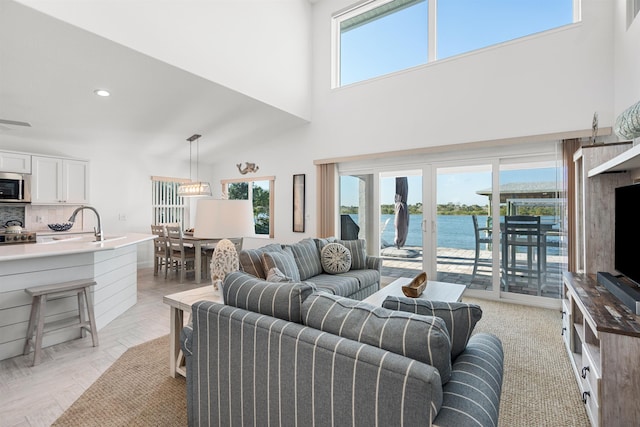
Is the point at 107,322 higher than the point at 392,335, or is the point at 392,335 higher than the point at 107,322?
the point at 392,335

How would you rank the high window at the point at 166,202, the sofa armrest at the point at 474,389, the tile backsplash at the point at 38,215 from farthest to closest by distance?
the high window at the point at 166,202 → the tile backsplash at the point at 38,215 → the sofa armrest at the point at 474,389

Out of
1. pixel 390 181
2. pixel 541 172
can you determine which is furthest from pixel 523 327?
pixel 390 181

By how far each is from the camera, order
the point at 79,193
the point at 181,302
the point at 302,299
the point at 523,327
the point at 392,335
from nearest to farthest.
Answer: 1. the point at 392,335
2. the point at 302,299
3. the point at 181,302
4. the point at 523,327
5. the point at 79,193

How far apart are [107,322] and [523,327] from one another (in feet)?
14.6

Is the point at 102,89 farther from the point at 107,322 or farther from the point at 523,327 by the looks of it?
the point at 523,327

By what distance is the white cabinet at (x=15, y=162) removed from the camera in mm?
4594

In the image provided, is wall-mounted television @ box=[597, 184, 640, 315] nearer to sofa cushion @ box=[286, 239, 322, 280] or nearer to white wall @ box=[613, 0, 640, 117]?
white wall @ box=[613, 0, 640, 117]

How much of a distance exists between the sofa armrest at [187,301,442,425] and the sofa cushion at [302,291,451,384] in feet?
0.17

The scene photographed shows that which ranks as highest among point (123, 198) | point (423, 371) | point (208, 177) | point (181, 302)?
point (208, 177)

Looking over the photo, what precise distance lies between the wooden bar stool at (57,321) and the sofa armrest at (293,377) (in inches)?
69.8

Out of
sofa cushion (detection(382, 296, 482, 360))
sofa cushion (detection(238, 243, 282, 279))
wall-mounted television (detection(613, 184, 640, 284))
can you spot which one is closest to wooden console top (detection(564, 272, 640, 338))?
wall-mounted television (detection(613, 184, 640, 284))

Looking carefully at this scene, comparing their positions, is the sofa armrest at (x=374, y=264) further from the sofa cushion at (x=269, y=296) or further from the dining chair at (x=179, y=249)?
the dining chair at (x=179, y=249)

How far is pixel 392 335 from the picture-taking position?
1.07 m

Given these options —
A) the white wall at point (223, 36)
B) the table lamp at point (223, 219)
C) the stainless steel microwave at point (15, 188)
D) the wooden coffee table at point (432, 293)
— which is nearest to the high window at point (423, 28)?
the white wall at point (223, 36)
